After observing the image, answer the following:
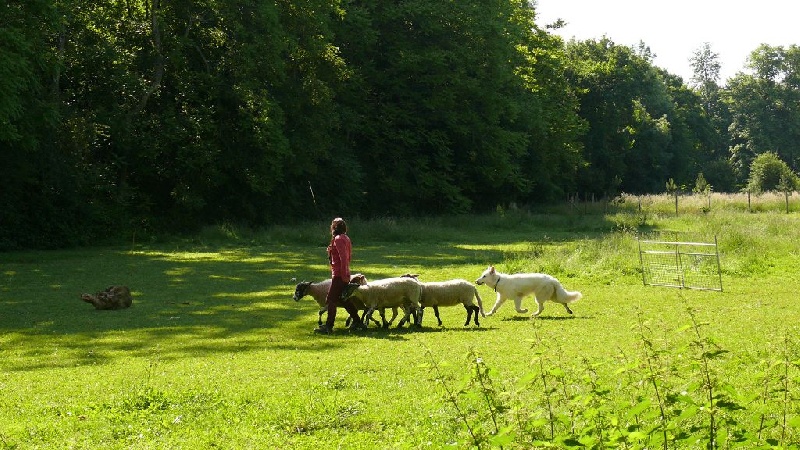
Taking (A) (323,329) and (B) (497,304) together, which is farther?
(B) (497,304)

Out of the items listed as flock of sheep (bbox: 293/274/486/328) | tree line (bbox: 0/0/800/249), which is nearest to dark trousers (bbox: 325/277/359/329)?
flock of sheep (bbox: 293/274/486/328)

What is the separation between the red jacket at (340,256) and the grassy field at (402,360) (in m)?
1.21

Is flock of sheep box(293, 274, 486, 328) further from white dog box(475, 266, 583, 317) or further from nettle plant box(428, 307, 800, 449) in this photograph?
nettle plant box(428, 307, 800, 449)

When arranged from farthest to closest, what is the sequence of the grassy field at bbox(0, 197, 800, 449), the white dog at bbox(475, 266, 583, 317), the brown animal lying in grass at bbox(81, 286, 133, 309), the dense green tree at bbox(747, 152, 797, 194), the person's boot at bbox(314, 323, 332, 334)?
the dense green tree at bbox(747, 152, 797, 194) → the brown animal lying in grass at bbox(81, 286, 133, 309) → the white dog at bbox(475, 266, 583, 317) → the person's boot at bbox(314, 323, 332, 334) → the grassy field at bbox(0, 197, 800, 449)

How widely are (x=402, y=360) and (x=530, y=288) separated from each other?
21.1 feet

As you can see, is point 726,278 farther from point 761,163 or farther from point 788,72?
point 788,72

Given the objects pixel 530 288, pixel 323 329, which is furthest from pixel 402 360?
pixel 530 288

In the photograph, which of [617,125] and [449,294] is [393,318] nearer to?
[449,294]

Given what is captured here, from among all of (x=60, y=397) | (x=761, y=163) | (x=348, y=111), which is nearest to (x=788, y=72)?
(x=761, y=163)

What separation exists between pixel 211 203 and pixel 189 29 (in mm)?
9321

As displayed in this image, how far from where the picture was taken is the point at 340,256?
1769 centimetres

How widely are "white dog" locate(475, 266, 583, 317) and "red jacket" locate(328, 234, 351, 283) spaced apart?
3864 millimetres

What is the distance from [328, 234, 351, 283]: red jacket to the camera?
57.6 feet

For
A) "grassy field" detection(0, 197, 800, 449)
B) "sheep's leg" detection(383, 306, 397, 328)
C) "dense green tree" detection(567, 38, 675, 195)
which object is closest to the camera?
"grassy field" detection(0, 197, 800, 449)
